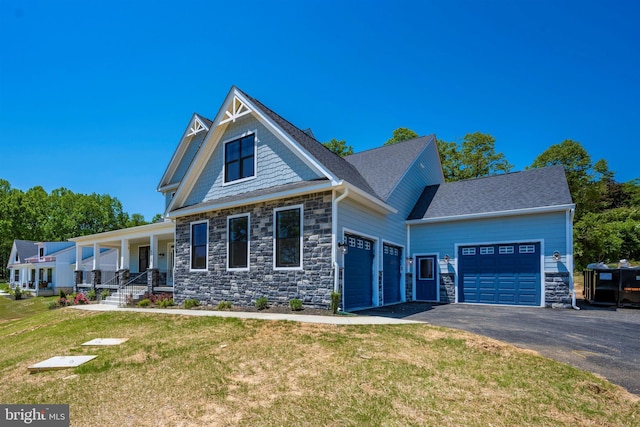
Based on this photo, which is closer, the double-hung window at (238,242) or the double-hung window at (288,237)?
the double-hung window at (288,237)

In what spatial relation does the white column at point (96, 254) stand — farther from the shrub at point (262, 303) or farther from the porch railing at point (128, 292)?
the shrub at point (262, 303)

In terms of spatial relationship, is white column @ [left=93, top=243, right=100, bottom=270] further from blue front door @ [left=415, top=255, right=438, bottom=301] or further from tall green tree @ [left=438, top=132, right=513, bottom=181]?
tall green tree @ [left=438, top=132, right=513, bottom=181]

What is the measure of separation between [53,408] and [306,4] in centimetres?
1265

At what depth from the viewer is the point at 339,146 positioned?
31266 mm

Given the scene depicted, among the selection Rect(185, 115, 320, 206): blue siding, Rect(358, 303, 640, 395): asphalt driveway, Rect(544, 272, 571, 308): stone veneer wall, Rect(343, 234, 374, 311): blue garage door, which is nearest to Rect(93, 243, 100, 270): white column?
Rect(185, 115, 320, 206): blue siding

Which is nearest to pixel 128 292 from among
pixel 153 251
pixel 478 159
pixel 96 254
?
pixel 153 251

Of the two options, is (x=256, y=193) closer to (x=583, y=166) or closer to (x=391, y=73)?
(x=391, y=73)

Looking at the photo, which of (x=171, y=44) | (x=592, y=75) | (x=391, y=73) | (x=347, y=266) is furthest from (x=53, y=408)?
(x=592, y=75)

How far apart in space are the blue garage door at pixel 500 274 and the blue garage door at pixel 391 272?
7.74 ft

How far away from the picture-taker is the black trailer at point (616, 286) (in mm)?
11914

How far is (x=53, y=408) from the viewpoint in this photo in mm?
4203

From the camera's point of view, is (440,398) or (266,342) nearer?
(440,398)

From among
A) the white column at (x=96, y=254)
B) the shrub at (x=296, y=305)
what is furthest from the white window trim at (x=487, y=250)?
the white column at (x=96, y=254)

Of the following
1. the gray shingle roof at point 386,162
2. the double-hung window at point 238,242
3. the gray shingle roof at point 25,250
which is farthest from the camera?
the gray shingle roof at point 25,250
